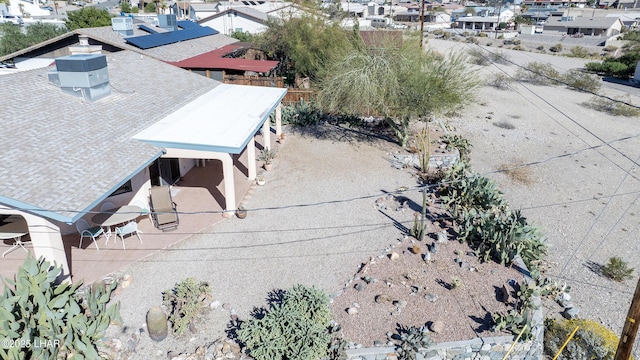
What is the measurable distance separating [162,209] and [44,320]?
570 centimetres

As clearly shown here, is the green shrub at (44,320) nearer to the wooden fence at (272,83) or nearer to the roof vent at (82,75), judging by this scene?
the roof vent at (82,75)

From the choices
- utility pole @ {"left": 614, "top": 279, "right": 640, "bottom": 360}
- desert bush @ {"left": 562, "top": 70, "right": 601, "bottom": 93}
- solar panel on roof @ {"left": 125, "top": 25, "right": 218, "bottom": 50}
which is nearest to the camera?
utility pole @ {"left": 614, "top": 279, "right": 640, "bottom": 360}

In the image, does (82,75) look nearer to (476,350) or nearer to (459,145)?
(476,350)

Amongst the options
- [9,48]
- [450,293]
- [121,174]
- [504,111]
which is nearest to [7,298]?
[121,174]

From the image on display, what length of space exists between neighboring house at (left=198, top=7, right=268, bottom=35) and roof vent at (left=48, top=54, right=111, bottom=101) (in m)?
33.5

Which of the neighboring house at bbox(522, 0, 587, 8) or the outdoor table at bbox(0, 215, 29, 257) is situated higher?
the neighboring house at bbox(522, 0, 587, 8)

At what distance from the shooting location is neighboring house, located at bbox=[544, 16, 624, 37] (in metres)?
73.4

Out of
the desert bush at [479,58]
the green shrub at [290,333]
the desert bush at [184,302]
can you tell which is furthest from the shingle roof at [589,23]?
the desert bush at [184,302]

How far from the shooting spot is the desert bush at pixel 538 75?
125ft

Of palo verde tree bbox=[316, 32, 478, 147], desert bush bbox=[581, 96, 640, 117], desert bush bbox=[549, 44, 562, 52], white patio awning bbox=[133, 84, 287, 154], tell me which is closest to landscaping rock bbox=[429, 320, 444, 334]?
white patio awning bbox=[133, 84, 287, 154]

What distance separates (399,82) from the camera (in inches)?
712

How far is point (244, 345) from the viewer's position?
28.3 feet

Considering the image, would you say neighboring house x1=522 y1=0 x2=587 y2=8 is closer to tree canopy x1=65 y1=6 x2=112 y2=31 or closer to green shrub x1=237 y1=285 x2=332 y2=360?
tree canopy x1=65 y1=6 x2=112 y2=31

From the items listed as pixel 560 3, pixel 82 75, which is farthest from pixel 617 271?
pixel 560 3
